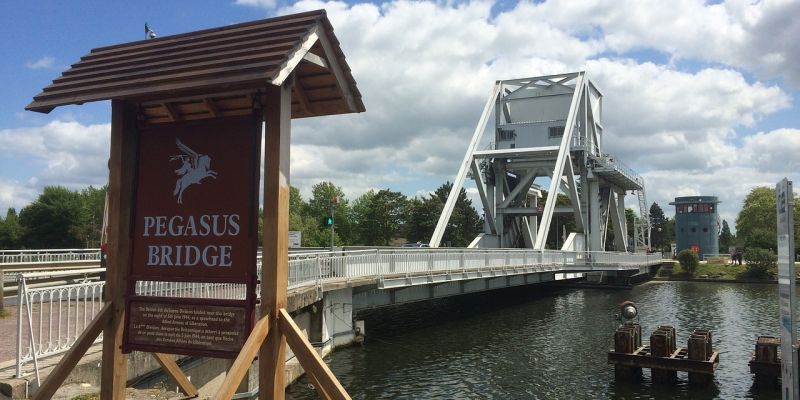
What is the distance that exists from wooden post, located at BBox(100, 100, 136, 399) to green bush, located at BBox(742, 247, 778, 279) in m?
57.7

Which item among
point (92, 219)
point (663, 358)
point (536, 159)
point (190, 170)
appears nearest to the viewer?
point (190, 170)

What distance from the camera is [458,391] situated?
47.9 feet

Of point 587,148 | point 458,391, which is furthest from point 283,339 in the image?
point 587,148

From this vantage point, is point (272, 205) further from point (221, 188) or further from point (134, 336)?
point (134, 336)

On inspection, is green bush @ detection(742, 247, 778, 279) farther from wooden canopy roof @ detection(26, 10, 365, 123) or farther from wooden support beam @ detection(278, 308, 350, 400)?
wooden support beam @ detection(278, 308, 350, 400)

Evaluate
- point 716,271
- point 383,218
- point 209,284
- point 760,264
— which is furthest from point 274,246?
point 383,218

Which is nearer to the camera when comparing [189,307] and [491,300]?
[189,307]

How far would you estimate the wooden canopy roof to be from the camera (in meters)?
5.39

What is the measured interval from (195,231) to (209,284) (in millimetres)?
5967

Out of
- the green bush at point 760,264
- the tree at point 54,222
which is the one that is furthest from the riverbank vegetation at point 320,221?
the green bush at point 760,264

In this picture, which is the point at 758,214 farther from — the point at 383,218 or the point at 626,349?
the point at 626,349

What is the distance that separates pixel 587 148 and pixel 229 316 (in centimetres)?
4829

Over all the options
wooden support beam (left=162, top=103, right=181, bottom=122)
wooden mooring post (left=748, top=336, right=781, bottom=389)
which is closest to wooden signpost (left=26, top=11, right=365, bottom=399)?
wooden support beam (left=162, top=103, right=181, bottom=122)

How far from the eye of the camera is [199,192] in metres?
5.77
